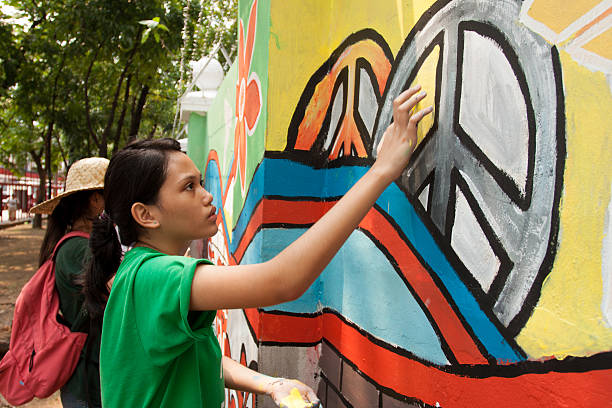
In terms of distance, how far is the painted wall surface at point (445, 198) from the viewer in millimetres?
842

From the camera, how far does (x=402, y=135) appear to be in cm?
121

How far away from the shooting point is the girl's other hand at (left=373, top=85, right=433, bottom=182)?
3.85 feet

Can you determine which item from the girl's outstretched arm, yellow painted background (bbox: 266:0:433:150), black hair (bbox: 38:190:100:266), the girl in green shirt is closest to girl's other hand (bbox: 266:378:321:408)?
the girl in green shirt

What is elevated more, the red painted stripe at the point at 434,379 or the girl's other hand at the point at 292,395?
the red painted stripe at the point at 434,379

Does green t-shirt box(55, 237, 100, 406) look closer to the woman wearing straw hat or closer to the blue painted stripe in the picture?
the woman wearing straw hat

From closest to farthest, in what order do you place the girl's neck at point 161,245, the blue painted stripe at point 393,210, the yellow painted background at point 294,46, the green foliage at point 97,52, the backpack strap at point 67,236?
1. the blue painted stripe at point 393,210
2. the girl's neck at point 161,245
3. the yellow painted background at point 294,46
4. the backpack strap at point 67,236
5. the green foliage at point 97,52

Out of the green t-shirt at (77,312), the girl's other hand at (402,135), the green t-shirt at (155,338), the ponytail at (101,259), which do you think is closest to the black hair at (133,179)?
the green t-shirt at (155,338)

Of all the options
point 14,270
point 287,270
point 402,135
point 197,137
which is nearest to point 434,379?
point 287,270

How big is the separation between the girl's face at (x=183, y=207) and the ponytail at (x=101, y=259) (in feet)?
1.39

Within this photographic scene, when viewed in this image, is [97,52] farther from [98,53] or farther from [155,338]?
[155,338]

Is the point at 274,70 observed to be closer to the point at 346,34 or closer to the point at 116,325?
the point at 346,34

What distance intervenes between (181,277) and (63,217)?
162cm

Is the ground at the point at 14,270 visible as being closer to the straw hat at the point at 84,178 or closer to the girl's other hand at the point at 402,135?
the straw hat at the point at 84,178

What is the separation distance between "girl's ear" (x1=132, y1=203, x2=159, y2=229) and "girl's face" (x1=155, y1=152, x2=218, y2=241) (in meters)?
0.02
